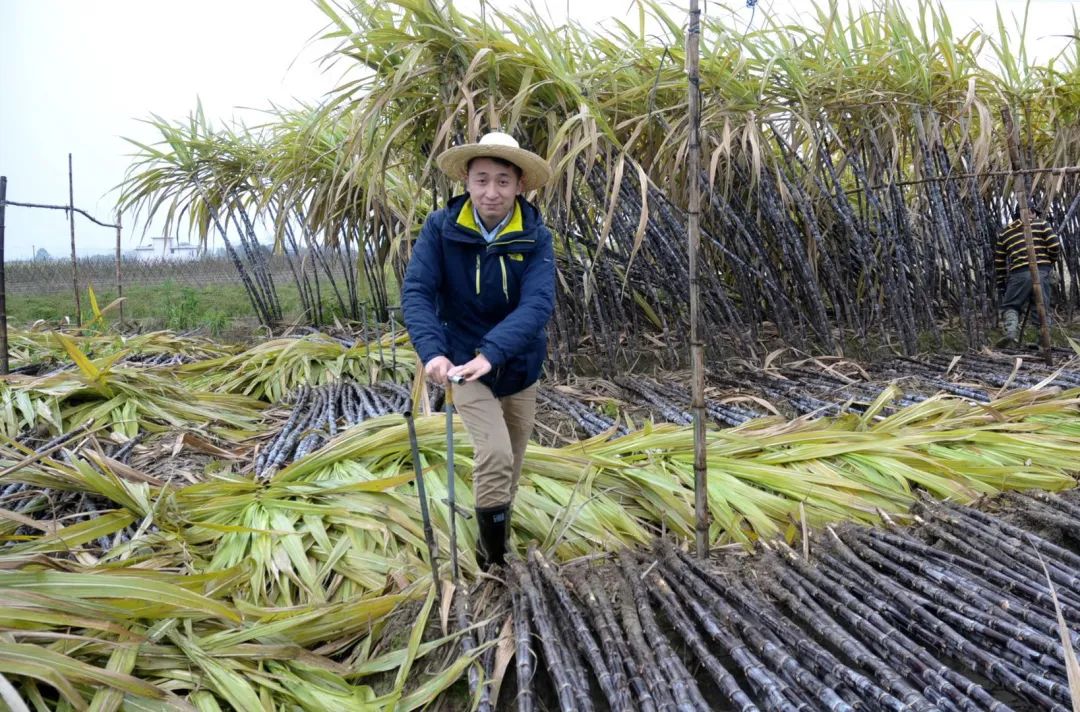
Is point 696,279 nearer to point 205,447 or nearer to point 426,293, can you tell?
point 426,293

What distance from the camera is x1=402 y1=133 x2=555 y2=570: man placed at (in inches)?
63.6

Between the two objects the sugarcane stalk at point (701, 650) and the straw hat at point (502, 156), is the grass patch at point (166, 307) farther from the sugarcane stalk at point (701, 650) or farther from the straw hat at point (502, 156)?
the sugarcane stalk at point (701, 650)

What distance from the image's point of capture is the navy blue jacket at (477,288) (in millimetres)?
1635

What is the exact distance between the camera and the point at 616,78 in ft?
10.8

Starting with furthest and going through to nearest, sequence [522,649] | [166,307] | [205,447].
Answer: [166,307] < [205,447] < [522,649]

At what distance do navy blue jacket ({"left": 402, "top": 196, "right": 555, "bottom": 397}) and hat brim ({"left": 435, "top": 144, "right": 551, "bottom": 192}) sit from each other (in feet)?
0.22

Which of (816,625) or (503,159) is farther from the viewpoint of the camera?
(503,159)

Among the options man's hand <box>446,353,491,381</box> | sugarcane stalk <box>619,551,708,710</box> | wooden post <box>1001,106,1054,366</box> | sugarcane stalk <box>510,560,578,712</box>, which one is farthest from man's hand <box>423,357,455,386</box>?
wooden post <box>1001,106,1054,366</box>

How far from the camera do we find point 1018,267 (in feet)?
12.5

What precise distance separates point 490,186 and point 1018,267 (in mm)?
3451

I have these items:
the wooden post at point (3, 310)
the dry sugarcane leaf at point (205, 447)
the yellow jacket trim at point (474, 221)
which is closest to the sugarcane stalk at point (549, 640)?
the yellow jacket trim at point (474, 221)

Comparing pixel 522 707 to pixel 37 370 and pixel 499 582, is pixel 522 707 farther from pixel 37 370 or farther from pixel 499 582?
pixel 37 370

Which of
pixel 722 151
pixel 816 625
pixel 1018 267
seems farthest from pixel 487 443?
pixel 1018 267

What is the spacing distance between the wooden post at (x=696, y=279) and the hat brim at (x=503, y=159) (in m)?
0.35
